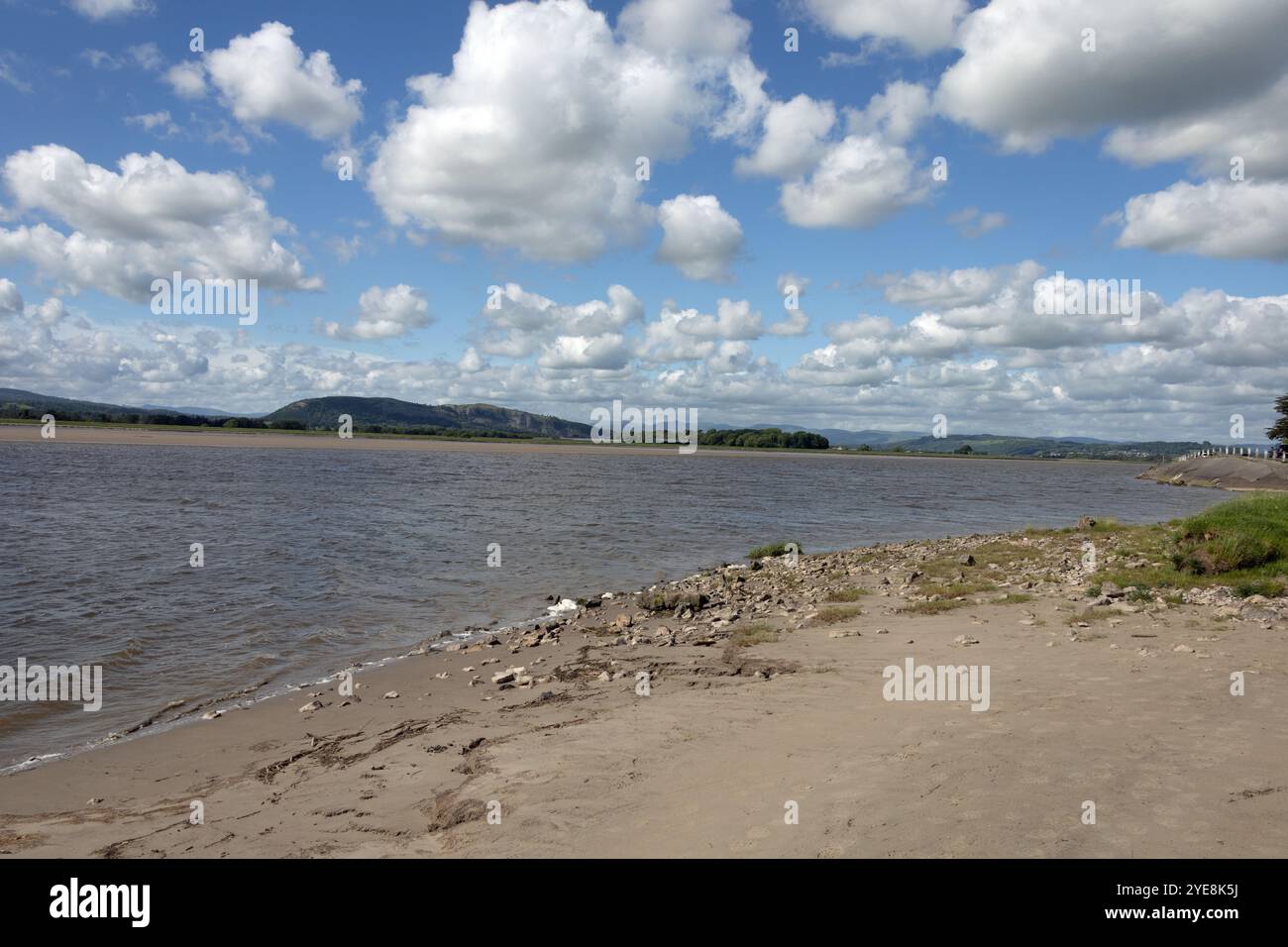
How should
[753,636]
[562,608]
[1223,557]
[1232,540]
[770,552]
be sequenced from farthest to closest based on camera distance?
[770,552] < [562,608] < [1232,540] < [1223,557] < [753,636]

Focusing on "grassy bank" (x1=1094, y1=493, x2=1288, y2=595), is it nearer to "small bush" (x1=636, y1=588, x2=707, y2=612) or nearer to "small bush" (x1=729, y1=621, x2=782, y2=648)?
"small bush" (x1=729, y1=621, x2=782, y2=648)

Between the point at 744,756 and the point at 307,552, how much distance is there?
23.3 meters

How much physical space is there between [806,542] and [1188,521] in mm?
15796

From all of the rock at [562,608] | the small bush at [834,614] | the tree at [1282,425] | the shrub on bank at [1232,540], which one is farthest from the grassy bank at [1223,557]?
the tree at [1282,425]

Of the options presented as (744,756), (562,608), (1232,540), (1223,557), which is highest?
(1232,540)

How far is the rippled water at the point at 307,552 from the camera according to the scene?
1485 centimetres

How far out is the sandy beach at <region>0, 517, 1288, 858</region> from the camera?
249 inches

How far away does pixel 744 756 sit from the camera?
27.1 feet

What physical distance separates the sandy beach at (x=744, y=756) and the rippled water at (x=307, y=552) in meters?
2.93

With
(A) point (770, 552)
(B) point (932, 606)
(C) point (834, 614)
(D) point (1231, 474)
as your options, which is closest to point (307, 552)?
(A) point (770, 552)

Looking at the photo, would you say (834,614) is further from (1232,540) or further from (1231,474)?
(1231,474)

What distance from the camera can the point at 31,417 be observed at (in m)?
174
